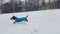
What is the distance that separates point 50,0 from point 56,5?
1.35 meters

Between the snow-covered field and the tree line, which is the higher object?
the snow-covered field

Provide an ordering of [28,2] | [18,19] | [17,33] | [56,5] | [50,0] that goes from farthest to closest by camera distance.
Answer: [28,2] < [50,0] < [56,5] < [18,19] < [17,33]

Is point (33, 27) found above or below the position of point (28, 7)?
above

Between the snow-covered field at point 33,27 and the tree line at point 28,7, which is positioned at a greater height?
the snow-covered field at point 33,27

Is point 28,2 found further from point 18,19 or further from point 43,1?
point 18,19

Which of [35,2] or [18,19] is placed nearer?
[18,19]

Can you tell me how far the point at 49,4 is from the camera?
46.5ft

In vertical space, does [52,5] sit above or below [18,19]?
below

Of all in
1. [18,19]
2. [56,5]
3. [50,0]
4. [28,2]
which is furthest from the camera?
[28,2]

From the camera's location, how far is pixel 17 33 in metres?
3.46

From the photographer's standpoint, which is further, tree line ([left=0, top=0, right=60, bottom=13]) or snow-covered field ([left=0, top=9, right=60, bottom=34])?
tree line ([left=0, top=0, right=60, bottom=13])

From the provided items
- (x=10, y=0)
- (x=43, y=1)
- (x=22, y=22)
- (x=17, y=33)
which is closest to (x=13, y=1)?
(x=10, y=0)

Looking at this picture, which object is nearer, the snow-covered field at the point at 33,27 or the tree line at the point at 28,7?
the snow-covered field at the point at 33,27

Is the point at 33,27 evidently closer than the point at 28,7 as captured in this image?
Yes
